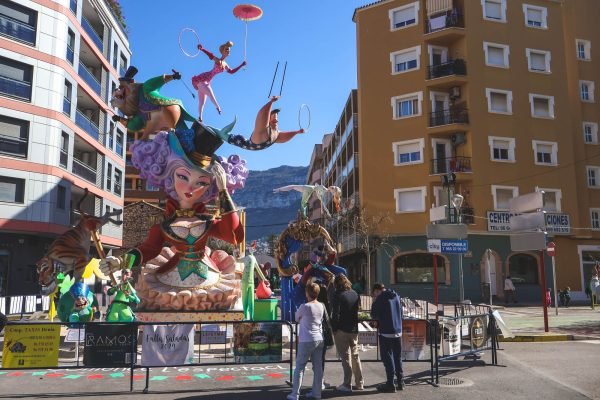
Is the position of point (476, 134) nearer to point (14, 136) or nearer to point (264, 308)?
point (264, 308)

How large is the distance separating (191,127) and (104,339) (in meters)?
7.17

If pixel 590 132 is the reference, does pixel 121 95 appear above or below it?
below

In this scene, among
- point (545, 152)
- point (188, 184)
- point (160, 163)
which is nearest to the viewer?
point (188, 184)

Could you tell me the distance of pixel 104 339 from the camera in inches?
331

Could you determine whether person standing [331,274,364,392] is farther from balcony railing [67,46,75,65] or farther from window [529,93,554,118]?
window [529,93,554,118]

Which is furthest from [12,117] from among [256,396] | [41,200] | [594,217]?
[594,217]

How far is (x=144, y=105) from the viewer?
1384 cm

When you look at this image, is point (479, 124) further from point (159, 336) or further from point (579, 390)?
point (159, 336)

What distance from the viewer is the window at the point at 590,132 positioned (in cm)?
3647

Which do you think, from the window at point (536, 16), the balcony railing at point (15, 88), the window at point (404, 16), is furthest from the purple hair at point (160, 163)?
the window at point (536, 16)

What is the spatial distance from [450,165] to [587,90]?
42.3 feet

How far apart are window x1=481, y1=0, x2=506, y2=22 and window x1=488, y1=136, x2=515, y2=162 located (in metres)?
8.11

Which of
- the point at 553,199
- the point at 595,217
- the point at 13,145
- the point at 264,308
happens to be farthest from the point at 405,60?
the point at 13,145

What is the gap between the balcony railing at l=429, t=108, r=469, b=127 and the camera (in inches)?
1323
